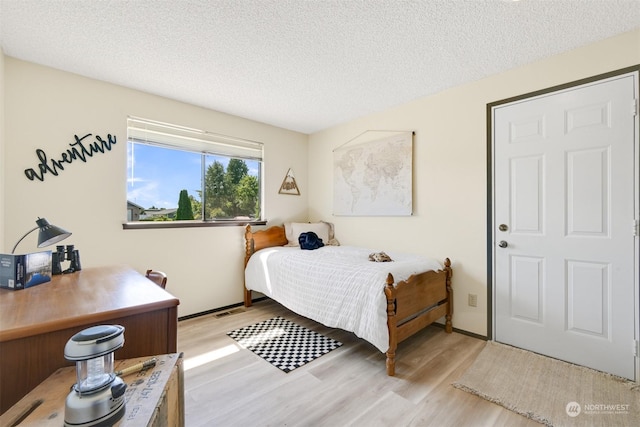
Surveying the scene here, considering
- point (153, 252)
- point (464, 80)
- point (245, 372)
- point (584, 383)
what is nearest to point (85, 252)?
point (153, 252)

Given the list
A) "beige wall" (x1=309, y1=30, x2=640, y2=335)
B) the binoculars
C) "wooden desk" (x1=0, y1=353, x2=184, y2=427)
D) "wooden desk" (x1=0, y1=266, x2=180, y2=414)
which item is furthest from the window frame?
"wooden desk" (x1=0, y1=353, x2=184, y2=427)

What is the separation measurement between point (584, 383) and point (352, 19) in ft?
9.37

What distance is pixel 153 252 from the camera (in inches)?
111

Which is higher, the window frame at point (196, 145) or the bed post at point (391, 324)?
the window frame at point (196, 145)

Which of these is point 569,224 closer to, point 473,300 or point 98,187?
point 473,300

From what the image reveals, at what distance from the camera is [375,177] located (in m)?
3.36

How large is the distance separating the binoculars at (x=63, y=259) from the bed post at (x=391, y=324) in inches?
83.0

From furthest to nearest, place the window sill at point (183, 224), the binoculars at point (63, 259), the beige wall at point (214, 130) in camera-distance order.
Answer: the window sill at point (183, 224) → the beige wall at point (214, 130) → the binoculars at point (63, 259)

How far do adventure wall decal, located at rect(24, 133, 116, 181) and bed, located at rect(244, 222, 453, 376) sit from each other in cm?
189

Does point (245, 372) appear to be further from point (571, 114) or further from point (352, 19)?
point (571, 114)

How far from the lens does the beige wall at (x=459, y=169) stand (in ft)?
7.40

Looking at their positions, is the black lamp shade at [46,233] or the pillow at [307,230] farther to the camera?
the pillow at [307,230]

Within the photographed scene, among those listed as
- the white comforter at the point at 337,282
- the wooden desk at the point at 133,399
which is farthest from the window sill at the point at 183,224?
the wooden desk at the point at 133,399

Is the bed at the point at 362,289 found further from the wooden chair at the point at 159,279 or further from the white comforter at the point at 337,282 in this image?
the wooden chair at the point at 159,279
